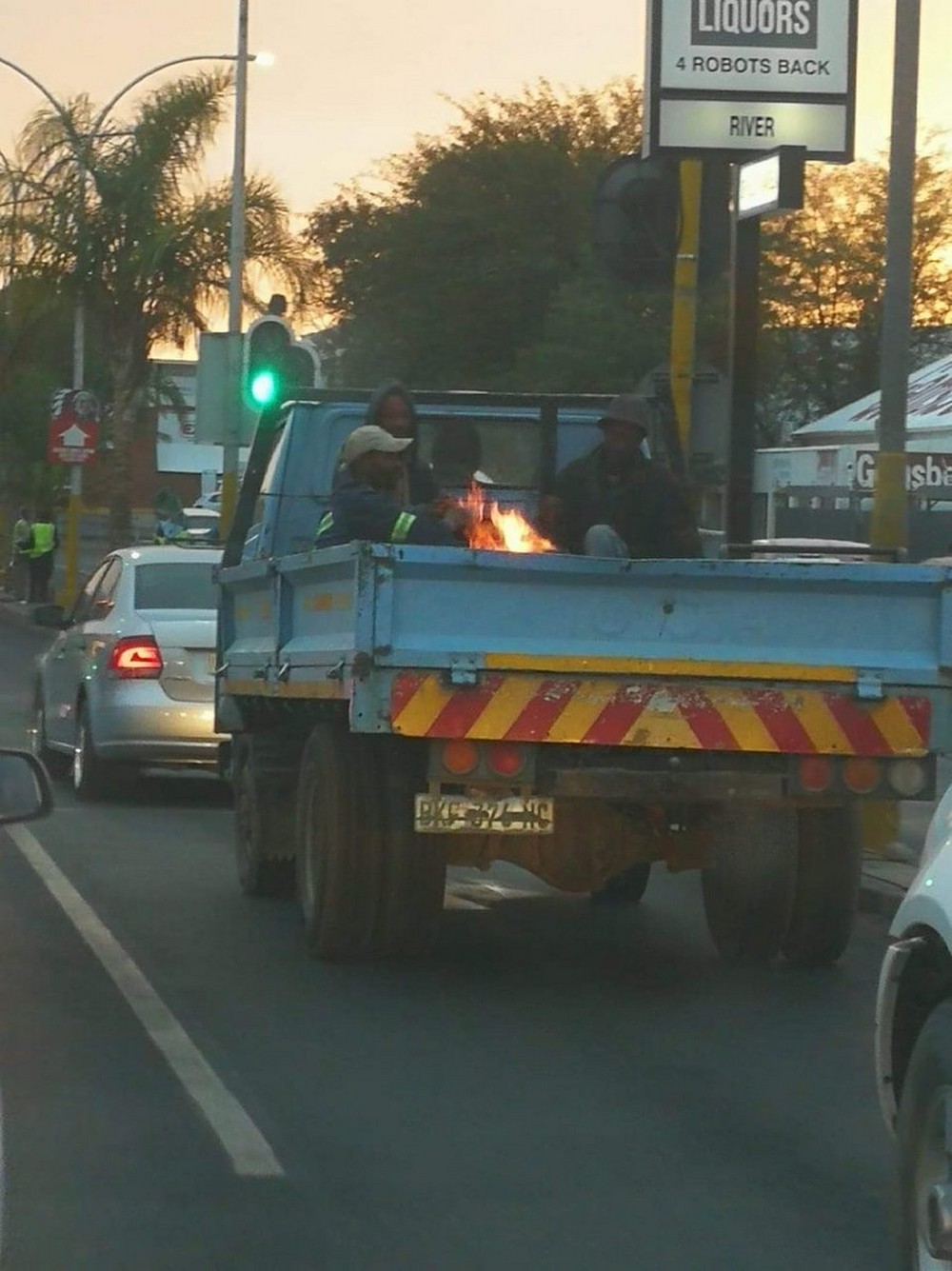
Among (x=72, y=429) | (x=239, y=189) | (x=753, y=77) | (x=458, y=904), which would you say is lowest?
(x=458, y=904)

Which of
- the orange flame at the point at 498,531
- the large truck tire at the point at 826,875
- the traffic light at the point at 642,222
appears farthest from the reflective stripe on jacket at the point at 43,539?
the large truck tire at the point at 826,875

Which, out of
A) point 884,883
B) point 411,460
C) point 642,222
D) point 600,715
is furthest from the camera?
point 642,222

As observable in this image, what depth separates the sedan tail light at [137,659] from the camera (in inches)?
607

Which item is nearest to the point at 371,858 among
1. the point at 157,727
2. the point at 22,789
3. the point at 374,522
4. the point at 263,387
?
the point at 374,522

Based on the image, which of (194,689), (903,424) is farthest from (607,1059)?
(194,689)

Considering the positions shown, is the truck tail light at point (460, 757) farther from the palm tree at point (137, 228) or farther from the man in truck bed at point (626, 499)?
the palm tree at point (137, 228)

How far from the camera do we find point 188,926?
35.6 ft

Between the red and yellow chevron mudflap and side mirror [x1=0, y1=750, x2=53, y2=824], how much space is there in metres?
3.80

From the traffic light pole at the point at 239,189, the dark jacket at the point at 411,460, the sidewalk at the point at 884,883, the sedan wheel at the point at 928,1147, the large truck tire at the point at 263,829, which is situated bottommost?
the sidewalk at the point at 884,883

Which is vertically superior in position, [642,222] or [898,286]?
[642,222]

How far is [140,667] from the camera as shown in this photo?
1544cm

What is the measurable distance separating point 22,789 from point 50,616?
1049 cm

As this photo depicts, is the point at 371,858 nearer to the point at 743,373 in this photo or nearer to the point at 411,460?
the point at 411,460

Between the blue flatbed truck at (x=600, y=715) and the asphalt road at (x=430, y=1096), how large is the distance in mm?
450
